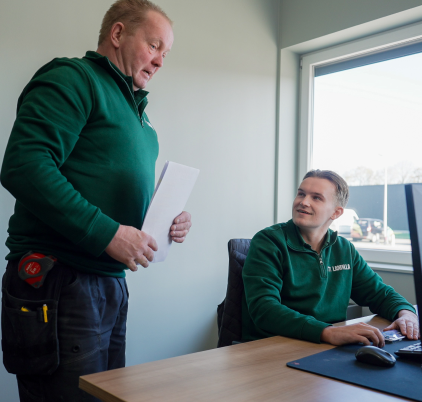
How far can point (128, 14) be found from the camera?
4.26ft

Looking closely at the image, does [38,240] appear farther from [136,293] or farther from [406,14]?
[406,14]

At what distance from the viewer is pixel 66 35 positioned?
6.91 feet

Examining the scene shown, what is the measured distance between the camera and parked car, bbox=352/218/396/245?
276cm

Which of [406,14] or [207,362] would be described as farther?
[406,14]

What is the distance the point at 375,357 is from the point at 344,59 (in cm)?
256

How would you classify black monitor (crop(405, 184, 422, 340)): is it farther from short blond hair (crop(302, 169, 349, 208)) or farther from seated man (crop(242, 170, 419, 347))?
short blond hair (crop(302, 169, 349, 208))

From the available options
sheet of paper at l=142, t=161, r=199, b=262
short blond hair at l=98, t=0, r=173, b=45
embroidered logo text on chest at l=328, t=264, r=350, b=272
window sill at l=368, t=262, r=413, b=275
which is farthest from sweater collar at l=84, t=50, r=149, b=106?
window sill at l=368, t=262, r=413, b=275

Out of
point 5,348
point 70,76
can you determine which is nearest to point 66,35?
point 70,76

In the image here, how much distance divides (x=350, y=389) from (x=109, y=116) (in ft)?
2.80

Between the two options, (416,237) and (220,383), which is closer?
(416,237)

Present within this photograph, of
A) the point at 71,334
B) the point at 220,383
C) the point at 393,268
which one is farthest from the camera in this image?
the point at 393,268

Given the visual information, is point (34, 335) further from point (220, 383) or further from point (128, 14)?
point (128, 14)

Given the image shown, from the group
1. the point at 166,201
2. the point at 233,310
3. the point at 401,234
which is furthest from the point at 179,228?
the point at 401,234

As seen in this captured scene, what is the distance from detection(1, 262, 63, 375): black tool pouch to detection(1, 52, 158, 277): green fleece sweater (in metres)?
0.12
